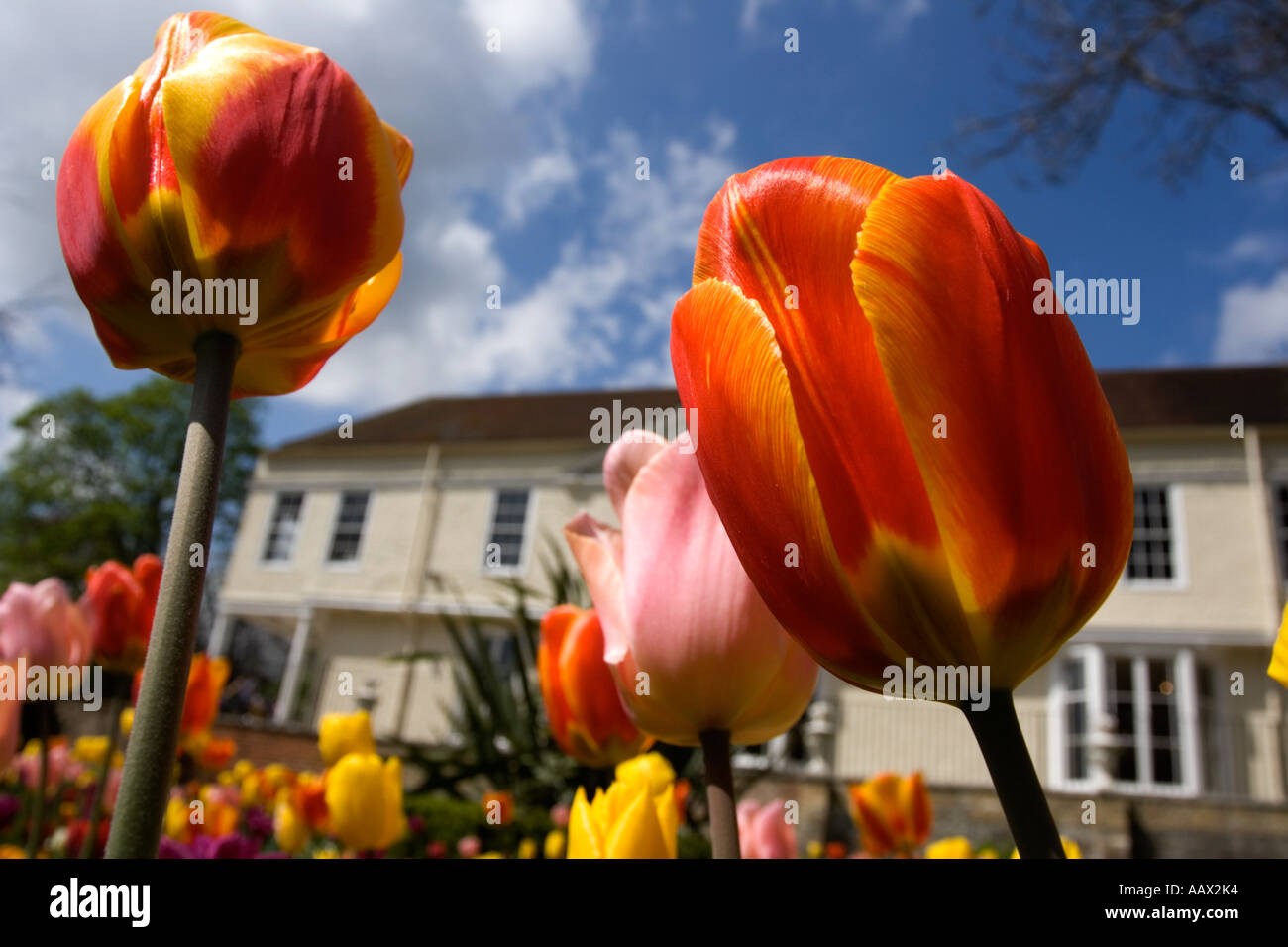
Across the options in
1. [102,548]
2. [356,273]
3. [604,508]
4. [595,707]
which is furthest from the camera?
[102,548]

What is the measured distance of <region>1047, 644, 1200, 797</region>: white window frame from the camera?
12719 mm

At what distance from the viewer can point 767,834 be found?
922 millimetres

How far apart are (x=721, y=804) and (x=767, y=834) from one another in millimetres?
499

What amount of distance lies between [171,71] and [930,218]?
0.38 m

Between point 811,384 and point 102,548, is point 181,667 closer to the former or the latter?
point 811,384

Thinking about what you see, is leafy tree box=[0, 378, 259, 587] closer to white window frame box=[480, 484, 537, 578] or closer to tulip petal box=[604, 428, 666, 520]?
white window frame box=[480, 484, 537, 578]

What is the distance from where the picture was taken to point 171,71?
45 centimetres

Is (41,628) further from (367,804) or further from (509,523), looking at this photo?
(509,523)

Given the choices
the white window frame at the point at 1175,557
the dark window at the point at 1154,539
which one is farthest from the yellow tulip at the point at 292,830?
the dark window at the point at 1154,539

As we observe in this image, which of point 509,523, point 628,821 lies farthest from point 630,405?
point 628,821

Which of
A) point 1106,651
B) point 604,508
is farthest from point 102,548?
point 1106,651

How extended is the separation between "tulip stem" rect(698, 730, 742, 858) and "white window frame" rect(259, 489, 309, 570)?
2171cm

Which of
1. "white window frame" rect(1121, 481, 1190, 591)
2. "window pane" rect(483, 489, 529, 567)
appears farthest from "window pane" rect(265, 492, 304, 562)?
"white window frame" rect(1121, 481, 1190, 591)
